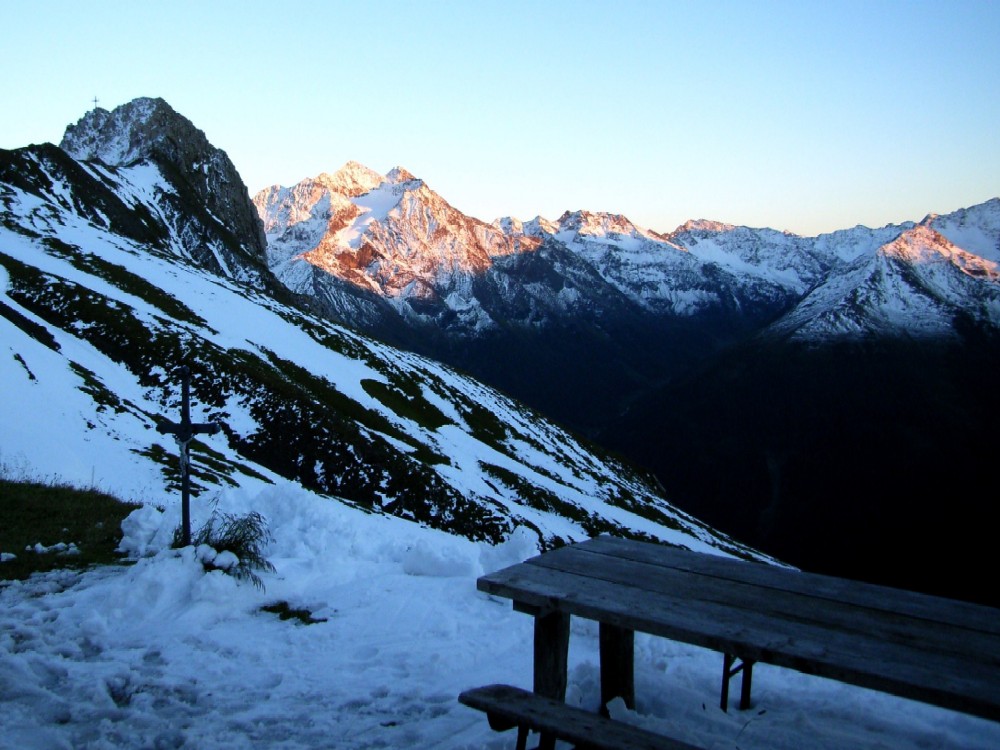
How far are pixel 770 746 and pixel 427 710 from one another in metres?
3.18

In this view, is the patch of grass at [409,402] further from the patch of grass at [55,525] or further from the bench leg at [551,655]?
the bench leg at [551,655]

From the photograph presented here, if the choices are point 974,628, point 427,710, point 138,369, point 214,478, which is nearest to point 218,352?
point 138,369

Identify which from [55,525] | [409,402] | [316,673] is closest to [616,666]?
[316,673]

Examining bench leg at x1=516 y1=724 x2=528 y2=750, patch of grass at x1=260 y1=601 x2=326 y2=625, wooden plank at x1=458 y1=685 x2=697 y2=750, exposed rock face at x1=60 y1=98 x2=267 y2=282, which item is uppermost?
exposed rock face at x1=60 y1=98 x2=267 y2=282

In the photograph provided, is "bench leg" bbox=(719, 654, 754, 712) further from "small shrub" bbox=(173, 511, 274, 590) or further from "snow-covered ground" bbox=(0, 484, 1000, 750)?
"small shrub" bbox=(173, 511, 274, 590)

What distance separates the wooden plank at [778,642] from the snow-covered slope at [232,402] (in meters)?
15.0

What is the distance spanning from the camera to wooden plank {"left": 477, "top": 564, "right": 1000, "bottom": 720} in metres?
4.46

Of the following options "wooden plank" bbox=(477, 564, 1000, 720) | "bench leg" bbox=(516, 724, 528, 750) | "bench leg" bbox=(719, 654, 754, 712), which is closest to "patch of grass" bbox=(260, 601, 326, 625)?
"wooden plank" bbox=(477, 564, 1000, 720)

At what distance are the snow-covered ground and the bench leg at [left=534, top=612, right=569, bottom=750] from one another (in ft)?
1.89

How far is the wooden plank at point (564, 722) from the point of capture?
5.13 meters

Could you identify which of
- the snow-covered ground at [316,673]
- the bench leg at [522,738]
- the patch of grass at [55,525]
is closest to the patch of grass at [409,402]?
the patch of grass at [55,525]

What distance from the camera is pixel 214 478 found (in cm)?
2589

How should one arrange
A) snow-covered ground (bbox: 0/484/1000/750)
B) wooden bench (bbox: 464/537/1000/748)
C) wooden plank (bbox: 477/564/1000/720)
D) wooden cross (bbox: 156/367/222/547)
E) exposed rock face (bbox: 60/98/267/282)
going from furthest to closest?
exposed rock face (bbox: 60/98/267/282) < wooden cross (bbox: 156/367/222/547) < snow-covered ground (bbox: 0/484/1000/750) < wooden bench (bbox: 464/537/1000/748) < wooden plank (bbox: 477/564/1000/720)

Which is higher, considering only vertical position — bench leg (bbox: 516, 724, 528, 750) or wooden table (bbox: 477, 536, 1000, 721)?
wooden table (bbox: 477, 536, 1000, 721)
